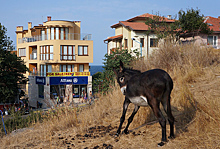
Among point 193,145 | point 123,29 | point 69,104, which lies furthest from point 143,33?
point 193,145

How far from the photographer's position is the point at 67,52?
50500 millimetres

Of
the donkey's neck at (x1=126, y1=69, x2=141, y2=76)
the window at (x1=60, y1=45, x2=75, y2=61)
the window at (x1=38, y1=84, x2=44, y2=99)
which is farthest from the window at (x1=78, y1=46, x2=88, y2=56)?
the donkey's neck at (x1=126, y1=69, x2=141, y2=76)

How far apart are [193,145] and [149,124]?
7.35ft

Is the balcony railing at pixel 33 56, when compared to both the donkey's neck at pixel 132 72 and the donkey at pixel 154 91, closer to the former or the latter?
the donkey's neck at pixel 132 72

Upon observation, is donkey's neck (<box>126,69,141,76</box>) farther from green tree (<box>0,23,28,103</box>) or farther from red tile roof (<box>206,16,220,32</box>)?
red tile roof (<box>206,16,220,32</box>)

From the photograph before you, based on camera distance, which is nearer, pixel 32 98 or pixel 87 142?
pixel 87 142

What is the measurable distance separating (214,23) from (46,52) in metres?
33.6

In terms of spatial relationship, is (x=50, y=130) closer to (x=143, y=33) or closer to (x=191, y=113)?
(x=191, y=113)

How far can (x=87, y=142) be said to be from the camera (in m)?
7.16

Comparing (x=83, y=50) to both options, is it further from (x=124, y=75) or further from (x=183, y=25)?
(x=124, y=75)

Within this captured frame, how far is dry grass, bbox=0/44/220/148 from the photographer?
6.47 meters

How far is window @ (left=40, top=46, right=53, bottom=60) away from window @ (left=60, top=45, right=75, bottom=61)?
2.17 m

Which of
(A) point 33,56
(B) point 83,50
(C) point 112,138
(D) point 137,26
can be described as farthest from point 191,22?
(C) point 112,138

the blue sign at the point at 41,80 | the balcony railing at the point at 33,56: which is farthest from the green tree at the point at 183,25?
the balcony railing at the point at 33,56
